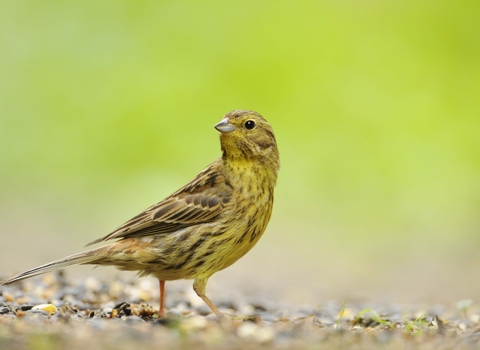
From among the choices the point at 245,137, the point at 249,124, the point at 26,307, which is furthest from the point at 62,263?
the point at 249,124

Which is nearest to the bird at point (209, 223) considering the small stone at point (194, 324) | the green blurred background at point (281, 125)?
the small stone at point (194, 324)

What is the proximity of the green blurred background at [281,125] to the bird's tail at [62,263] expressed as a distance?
12.3 feet

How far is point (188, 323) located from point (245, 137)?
1.92 meters

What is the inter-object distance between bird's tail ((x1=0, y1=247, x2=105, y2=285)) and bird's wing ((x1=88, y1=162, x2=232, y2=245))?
18 centimetres

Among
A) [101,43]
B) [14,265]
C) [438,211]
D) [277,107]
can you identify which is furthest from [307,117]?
[14,265]

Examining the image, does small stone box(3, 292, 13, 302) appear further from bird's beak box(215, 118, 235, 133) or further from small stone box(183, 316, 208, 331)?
bird's beak box(215, 118, 235, 133)

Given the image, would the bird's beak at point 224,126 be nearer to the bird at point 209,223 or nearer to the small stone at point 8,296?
the bird at point 209,223

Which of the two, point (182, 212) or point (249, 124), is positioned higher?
point (249, 124)

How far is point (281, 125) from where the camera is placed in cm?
1631

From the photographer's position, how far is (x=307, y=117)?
1670 cm

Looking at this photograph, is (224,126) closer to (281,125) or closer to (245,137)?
(245,137)

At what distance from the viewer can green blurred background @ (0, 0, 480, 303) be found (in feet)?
40.2

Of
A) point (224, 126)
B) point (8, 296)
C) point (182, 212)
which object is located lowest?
point (8, 296)

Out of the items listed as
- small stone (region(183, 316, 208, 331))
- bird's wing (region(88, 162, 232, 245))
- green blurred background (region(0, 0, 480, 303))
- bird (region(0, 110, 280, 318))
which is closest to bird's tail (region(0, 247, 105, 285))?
bird (region(0, 110, 280, 318))
